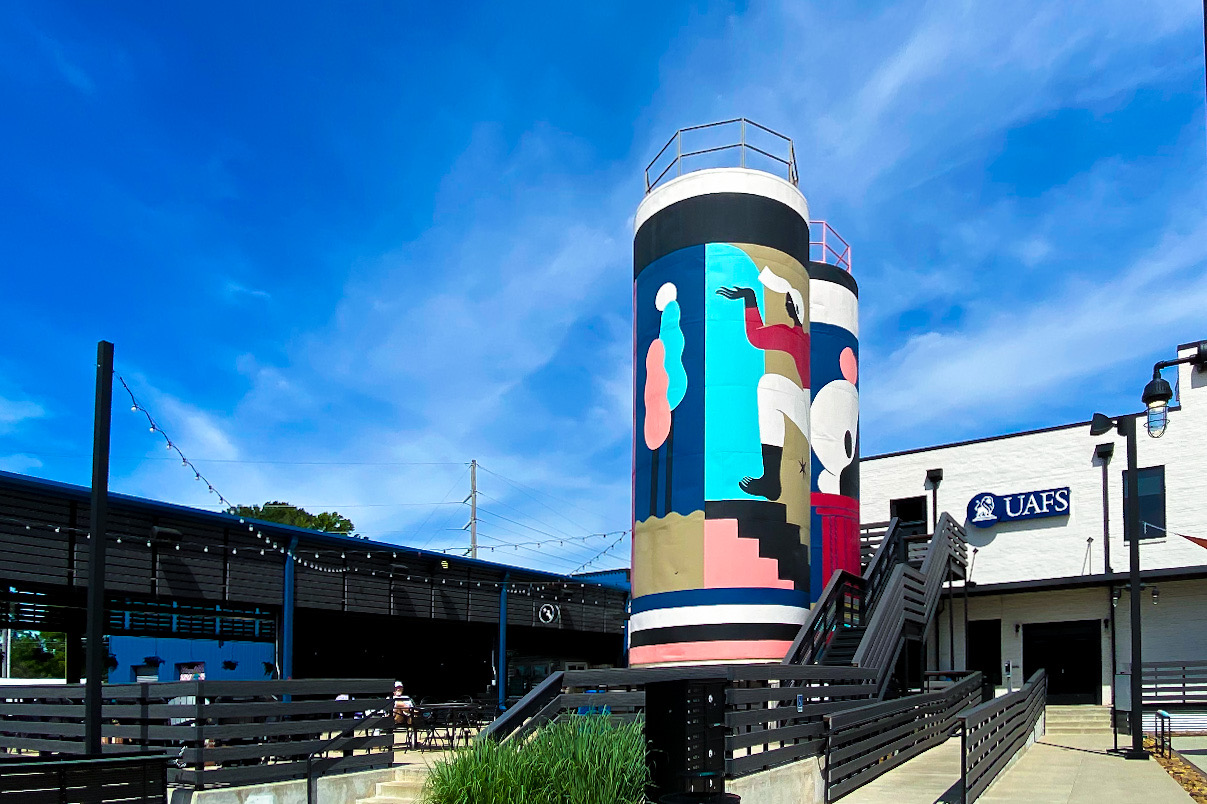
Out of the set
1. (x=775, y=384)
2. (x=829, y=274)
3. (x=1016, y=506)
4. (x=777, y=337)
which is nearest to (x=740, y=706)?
(x=775, y=384)

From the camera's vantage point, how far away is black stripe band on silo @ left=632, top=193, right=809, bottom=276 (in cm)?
2006

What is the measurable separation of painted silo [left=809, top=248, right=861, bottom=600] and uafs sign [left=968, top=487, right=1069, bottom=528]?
551 cm

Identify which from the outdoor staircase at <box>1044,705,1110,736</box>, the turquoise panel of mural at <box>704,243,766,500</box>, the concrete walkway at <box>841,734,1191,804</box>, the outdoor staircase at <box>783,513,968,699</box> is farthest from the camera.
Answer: the outdoor staircase at <box>1044,705,1110,736</box>

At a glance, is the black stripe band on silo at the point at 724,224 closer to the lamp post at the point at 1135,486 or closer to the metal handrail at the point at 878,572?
the metal handrail at the point at 878,572

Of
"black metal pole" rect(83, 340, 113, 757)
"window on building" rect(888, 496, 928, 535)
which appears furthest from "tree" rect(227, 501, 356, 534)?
"black metal pole" rect(83, 340, 113, 757)

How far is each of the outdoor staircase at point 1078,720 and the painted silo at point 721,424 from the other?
6096 mm

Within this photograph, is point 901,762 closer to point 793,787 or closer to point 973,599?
point 793,787

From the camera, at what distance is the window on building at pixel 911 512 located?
91.2 ft

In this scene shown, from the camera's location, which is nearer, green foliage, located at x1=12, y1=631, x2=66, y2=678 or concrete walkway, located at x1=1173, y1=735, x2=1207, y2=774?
concrete walkway, located at x1=1173, y1=735, x2=1207, y2=774

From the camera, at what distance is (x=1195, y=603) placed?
22.8m

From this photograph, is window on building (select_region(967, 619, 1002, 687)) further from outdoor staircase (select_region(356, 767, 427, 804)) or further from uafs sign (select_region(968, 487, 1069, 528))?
outdoor staircase (select_region(356, 767, 427, 804))

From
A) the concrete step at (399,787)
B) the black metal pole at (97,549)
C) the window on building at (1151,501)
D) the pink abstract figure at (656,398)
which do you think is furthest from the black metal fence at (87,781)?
the window on building at (1151,501)

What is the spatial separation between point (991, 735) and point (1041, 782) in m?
0.95

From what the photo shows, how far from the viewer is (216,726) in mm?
9250
